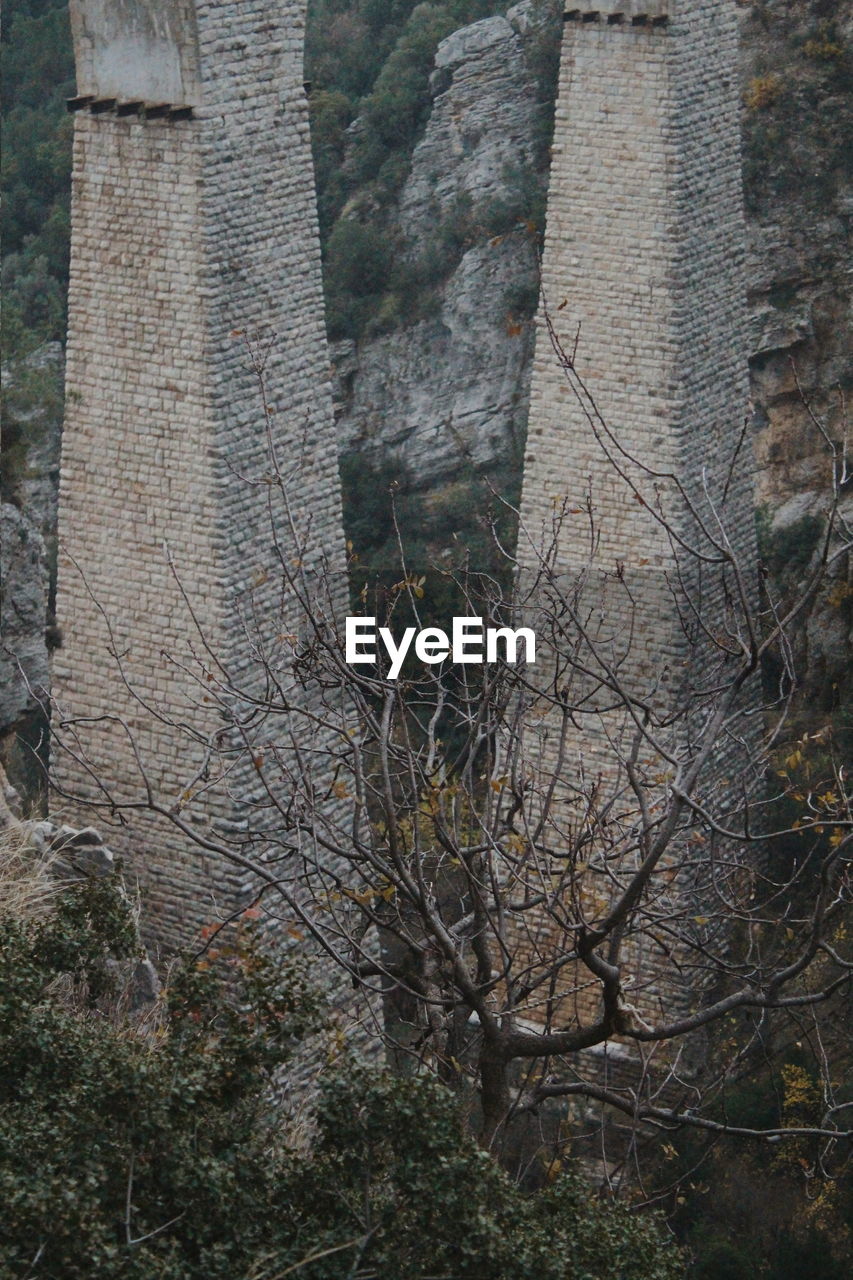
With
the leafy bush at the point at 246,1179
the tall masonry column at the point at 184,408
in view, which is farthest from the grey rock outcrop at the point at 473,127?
the leafy bush at the point at 246,1179

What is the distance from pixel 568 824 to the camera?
59.4 ft

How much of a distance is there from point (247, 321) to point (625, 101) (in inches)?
209

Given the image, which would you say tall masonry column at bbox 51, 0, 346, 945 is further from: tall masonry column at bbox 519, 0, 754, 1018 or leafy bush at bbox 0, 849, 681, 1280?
leafy bush at bbox 0, 849, 681, 1280

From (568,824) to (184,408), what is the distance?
557cm

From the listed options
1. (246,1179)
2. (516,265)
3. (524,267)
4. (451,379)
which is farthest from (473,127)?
(246,1179)

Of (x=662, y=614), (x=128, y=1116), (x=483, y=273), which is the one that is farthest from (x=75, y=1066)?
(x=483, y=273)

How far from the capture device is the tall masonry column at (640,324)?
22.9m

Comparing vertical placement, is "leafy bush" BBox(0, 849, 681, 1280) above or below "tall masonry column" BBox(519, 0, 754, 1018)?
below

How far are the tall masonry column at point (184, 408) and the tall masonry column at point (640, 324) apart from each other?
3.53 metres

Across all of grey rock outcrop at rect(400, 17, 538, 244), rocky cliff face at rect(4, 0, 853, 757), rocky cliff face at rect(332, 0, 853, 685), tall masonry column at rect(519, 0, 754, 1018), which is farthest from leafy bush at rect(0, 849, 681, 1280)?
grey rock outcrop at rect(400, 17, 538, 244)

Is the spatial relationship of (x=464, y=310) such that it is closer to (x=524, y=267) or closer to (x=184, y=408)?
(x=524, y=267)

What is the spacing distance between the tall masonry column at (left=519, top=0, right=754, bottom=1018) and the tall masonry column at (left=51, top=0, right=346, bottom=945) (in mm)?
3526

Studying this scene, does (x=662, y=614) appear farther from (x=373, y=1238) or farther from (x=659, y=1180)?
(x=373, y=1238)

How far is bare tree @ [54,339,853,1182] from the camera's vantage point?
15.4 metres
